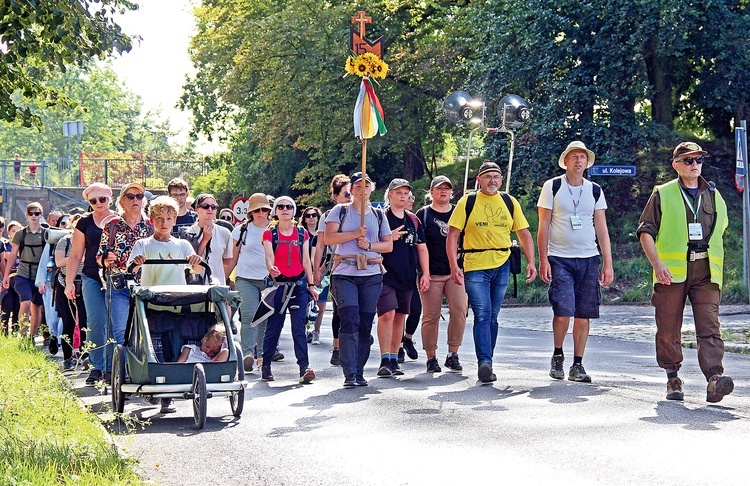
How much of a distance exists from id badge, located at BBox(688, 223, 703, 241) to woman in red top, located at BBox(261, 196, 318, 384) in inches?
152

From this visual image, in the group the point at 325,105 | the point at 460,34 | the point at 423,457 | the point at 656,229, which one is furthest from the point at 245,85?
the point at 423,457

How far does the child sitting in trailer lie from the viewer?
10180 millimetres

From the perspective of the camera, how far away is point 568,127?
3180 cm

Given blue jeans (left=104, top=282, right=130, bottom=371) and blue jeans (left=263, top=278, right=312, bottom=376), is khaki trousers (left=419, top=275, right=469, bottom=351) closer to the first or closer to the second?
blue jeans (left=263, top=278, right=312, bottom=376)

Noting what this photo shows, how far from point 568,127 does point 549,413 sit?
22630 millimetres

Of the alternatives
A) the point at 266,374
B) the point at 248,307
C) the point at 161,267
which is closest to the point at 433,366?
the point at 266,374

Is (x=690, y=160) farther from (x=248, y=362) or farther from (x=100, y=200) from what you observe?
(x=100, y=200)

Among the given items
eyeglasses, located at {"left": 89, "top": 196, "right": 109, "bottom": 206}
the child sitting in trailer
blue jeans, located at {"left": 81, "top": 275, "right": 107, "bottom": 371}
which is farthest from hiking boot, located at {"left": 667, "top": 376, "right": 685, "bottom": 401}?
eyeglasses, located at {"left": 89, "top": 196, "right": 109, "bottom": 206}

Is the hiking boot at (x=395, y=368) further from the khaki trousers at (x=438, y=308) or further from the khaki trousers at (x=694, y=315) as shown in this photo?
the khaki trousers at (x=694, y=315)

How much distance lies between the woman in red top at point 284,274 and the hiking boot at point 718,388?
4.17m

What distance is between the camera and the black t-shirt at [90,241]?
12133 millimetres

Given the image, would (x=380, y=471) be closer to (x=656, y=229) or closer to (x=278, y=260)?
(x=656, y=229)

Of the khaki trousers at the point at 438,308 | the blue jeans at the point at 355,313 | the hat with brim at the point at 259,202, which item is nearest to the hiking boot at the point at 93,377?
the blue jeans at the point at 355,313

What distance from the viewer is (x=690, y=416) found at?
373 inches
